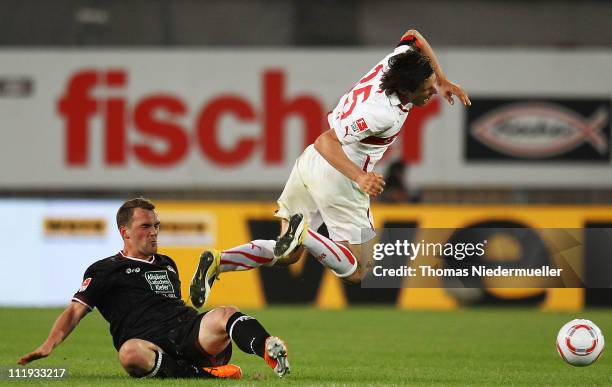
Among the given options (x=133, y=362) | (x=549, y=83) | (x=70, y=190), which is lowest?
(x=133, y=362)

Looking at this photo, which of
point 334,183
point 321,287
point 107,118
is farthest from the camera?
point 107,118

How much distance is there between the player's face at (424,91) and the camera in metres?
8.23

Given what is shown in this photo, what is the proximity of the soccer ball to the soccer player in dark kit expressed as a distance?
2076 mm

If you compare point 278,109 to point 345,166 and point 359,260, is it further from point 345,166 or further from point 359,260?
point 345,166

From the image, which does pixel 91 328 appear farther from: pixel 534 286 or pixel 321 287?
pixel 534 286

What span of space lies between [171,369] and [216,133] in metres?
12.3

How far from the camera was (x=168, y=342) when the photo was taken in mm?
7543

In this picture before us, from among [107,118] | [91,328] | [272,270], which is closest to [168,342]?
[91,328]

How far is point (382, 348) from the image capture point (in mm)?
10383

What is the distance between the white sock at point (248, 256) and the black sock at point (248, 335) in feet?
3.25

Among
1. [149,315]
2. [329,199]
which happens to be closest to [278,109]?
[329,199]

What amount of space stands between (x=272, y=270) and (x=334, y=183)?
6619 mm
